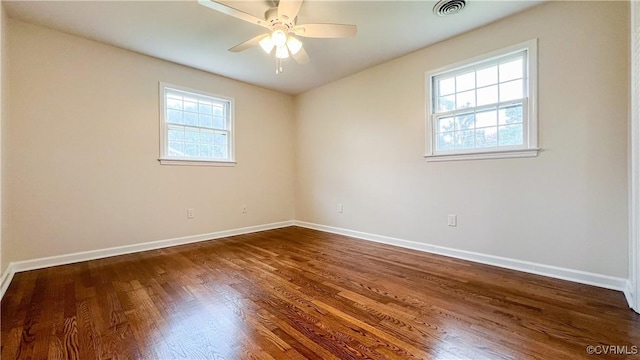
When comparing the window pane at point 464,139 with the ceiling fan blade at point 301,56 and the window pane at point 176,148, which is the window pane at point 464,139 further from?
the window pane at point 176,148

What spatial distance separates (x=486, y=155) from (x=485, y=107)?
518 mm

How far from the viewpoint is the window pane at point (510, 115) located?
102 inches

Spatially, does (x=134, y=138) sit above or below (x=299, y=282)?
above

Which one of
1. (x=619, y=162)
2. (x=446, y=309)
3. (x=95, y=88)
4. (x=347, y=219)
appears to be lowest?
(x=446, y=309)

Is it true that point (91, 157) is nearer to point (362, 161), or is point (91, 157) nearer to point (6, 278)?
point (6, 278)

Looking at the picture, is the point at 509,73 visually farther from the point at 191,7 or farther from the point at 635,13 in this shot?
the point at 191,7

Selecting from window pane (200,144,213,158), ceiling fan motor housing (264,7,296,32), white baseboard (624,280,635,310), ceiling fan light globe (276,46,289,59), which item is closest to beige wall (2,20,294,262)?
window pane (200,144,213,158)

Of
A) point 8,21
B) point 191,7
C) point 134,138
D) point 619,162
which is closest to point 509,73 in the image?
point 619,162

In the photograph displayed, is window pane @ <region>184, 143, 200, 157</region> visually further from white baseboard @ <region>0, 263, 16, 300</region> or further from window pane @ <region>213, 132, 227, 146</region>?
white baseboard @ <region>0, 263, 16, 300</region>

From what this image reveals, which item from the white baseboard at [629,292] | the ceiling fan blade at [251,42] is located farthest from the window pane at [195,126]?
the white baseboard at [629,292]

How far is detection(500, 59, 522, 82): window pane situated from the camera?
2.62 m

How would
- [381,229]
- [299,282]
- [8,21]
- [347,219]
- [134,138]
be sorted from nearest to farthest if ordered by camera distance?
[299,282]
[8,21]
[134,138]
[381,229]
[347,219]

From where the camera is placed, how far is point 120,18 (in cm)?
259

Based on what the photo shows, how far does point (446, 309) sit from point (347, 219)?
2417 millimetres
